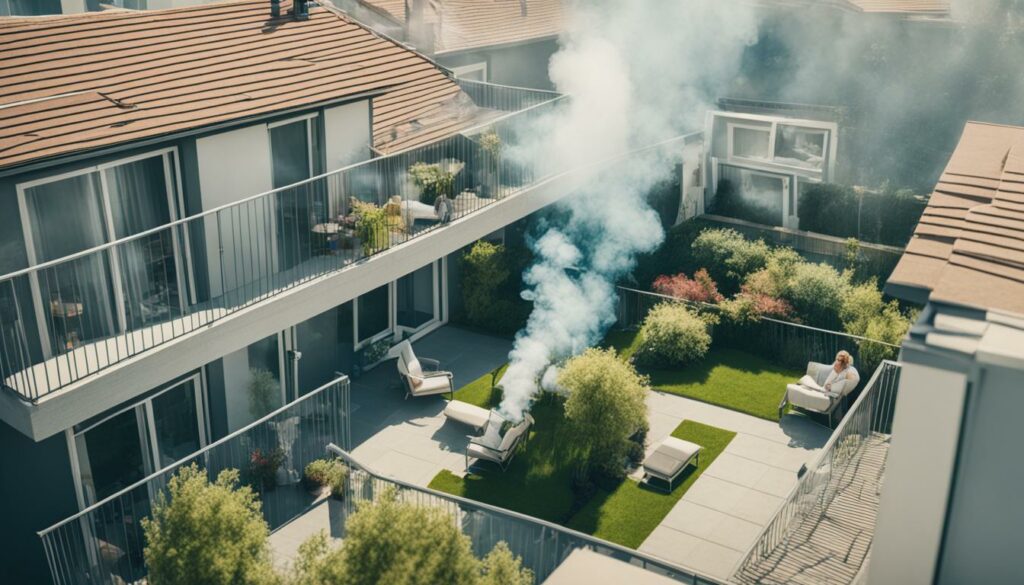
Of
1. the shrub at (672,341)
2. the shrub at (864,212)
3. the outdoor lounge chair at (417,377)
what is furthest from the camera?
the shrub at (864,212)

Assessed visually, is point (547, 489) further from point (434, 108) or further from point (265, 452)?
point (434, 108)

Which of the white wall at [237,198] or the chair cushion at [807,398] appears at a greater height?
the white wall at [237,198]

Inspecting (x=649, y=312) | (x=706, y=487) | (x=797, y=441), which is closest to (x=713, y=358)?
(x=649, y=312)

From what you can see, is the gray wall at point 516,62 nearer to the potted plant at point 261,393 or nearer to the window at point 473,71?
the window at point 473,71

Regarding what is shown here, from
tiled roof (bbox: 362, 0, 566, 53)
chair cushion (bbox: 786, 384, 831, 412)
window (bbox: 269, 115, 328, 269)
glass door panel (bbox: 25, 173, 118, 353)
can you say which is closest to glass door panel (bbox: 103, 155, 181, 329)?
glass door panel (bbox: 25, 173, 118, 353)

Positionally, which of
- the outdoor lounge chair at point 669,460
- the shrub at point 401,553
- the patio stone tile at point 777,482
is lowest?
the patio stone tile at point 777,482

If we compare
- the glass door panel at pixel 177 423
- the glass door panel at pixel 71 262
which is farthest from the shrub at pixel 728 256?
the glass door panel at pixel 71 262

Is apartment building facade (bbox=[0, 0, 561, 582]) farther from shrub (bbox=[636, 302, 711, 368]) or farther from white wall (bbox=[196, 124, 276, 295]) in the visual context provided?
shrub (bbox=[636, 302, 711, 368])

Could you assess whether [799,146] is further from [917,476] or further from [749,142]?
[917,476]
